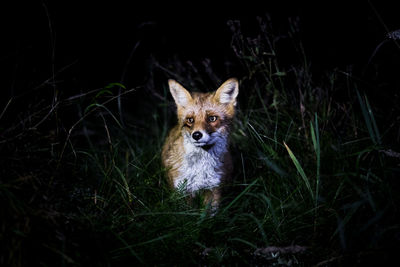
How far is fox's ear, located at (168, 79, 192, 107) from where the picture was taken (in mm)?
3299

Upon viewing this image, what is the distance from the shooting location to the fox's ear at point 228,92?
127 inches

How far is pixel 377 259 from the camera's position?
67.1 inches

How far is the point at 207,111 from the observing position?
3234mm

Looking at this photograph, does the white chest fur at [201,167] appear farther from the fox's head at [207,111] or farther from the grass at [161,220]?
the grass at [161,220]

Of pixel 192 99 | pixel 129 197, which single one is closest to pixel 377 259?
pixel 129 197

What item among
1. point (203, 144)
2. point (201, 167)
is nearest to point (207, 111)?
point (203, 144)

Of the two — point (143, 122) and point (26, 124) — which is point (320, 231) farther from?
point (143, 122)

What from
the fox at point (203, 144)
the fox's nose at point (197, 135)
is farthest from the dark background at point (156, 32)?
the fox's nose at point (197, 135)

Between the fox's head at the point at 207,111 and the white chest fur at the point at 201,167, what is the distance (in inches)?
3.2

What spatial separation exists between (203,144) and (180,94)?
73 centimetres

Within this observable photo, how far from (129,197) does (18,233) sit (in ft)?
2.78

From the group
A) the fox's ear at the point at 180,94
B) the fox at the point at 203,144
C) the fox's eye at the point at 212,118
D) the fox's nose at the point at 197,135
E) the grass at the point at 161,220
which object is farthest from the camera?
the fox's ear at the point at 180,94

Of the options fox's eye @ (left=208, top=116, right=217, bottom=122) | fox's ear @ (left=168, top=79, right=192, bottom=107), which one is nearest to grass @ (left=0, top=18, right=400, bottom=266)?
fox's eye @ (left=208, top=116, right=217, bottom=122)

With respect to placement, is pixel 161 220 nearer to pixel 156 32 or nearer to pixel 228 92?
pixel 228 92
